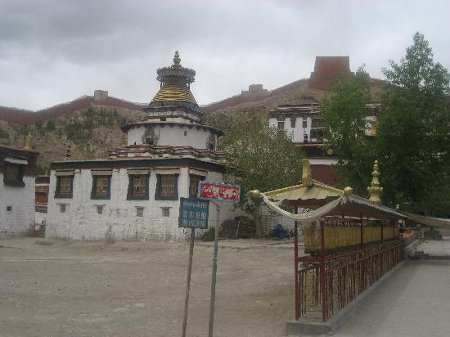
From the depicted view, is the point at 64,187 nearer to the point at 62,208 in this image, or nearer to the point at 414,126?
the point at 62,208

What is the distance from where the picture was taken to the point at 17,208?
37844mm

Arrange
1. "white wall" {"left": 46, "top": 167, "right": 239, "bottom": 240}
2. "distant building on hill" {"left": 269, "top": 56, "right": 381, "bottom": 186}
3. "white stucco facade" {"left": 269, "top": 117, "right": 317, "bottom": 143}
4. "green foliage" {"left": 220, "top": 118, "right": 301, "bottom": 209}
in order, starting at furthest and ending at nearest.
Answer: "white stucco facade" {"left": 269, "top": 117, "right": 317, "bottom": 143} → "distant building on hill" {"left": 269, "top": 56, "right": 381, "bottom": 186} → "green foliage" {"left": 220, "top": 118, "right": 301, "bottom": 209} → "white wall" {"left": 46, "top": 167, "right": 239, "bottom": 240}

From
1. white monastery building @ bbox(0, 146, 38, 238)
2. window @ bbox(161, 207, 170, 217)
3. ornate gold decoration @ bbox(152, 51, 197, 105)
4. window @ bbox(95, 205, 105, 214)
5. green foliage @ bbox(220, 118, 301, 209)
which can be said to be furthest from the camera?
ornate gold decoration @ bbox(152, 51, 197, 105)

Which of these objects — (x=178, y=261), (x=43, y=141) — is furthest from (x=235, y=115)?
(x=178, y=261)

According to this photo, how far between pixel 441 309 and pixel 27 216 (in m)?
33.9

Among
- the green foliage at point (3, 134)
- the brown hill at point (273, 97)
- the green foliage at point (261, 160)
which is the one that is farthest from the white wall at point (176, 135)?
the green foliage at point (3, 134)

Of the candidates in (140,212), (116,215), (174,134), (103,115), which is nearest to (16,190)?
(116,215)

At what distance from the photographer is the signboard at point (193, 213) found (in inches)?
297

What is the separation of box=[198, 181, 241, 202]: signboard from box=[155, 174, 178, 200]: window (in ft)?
77.4

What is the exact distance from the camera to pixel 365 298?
11.9m

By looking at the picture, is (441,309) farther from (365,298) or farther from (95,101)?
(95,101)

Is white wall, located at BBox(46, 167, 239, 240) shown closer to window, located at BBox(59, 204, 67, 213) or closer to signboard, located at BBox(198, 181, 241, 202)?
window, located at BBox(59, 204, 67, 213)

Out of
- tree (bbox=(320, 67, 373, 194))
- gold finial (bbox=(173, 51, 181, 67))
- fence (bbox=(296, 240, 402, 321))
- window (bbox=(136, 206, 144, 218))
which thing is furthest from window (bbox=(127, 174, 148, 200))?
fence (bbox=(296, 240, 402, 321))

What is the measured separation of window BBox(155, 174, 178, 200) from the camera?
3128 cm
